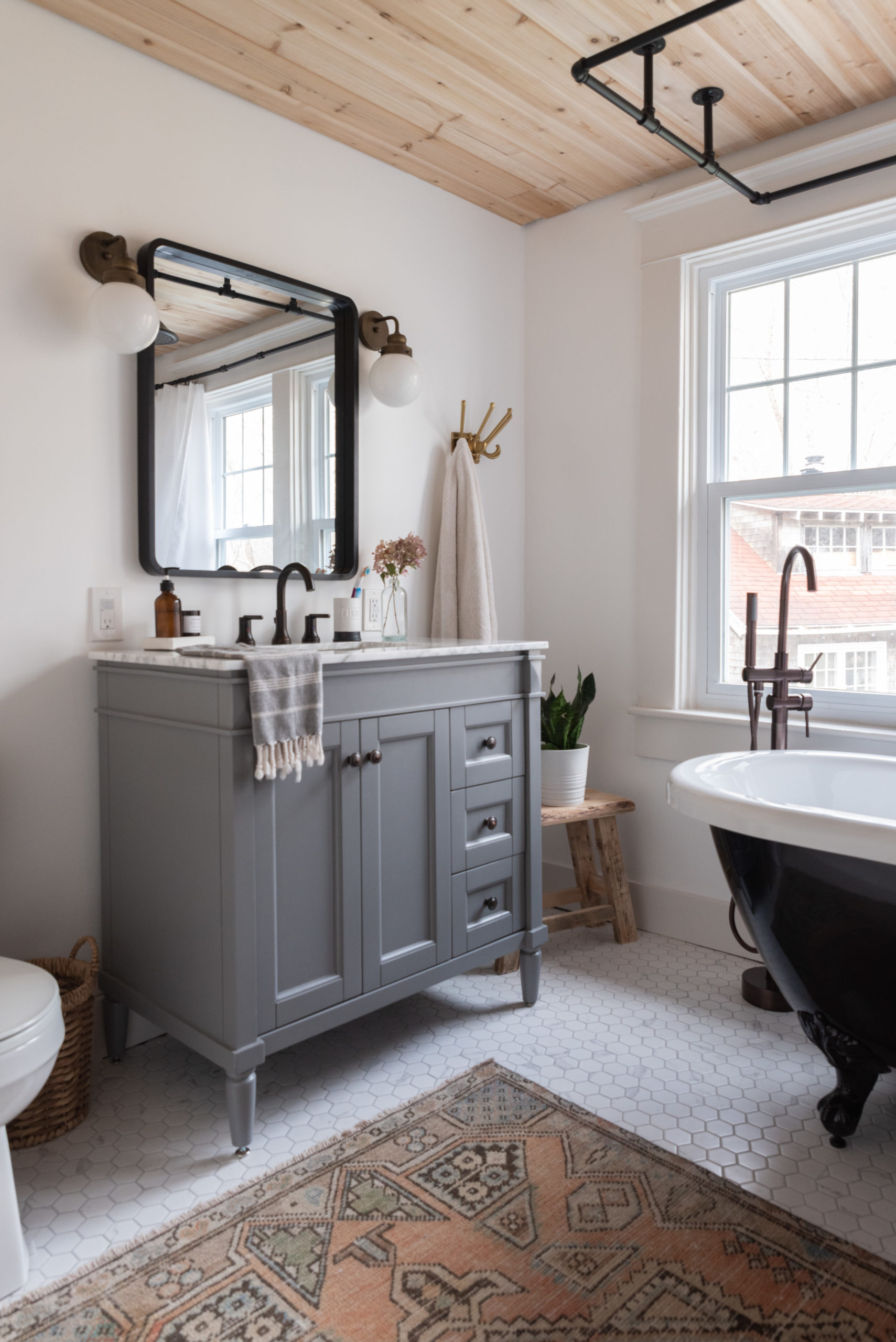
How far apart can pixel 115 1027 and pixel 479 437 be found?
2040 millimetres

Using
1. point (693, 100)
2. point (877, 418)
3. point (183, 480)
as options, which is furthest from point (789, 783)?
point (693, 100)

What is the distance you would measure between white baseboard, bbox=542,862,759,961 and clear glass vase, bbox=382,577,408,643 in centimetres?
115

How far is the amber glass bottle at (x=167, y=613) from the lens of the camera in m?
2.07

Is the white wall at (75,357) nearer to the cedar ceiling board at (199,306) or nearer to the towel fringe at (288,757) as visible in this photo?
the cedar ceiling board at (199,306)

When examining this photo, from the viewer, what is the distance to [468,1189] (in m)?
1.60

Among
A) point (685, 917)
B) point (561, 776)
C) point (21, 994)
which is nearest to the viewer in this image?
point (21, 994)

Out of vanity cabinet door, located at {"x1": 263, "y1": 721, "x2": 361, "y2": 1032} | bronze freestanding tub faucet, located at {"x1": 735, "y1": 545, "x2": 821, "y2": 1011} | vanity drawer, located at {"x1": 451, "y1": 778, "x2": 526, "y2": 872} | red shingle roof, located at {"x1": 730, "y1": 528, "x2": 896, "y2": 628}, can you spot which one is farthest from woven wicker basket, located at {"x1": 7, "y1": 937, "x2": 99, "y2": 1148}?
red shingle roof, located at {"x1": 730, "y1": 528, "x2": 896, "y2": 628}

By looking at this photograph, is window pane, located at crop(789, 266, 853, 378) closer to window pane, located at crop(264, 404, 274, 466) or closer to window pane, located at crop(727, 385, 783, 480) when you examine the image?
window pane, located at crop(727, 385, 783, 480)

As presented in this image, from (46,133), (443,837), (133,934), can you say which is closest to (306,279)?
(46,133)

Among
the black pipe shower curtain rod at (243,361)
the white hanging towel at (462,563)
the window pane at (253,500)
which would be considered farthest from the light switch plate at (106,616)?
the white hanging towel at (462,563)

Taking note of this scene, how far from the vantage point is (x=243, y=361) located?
2.29 meters

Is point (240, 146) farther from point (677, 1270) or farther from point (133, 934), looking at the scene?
point (677, 1270)

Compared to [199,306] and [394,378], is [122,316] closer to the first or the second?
[199,306]

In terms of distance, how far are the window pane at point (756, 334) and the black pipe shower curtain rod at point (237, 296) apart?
1.23 meters
